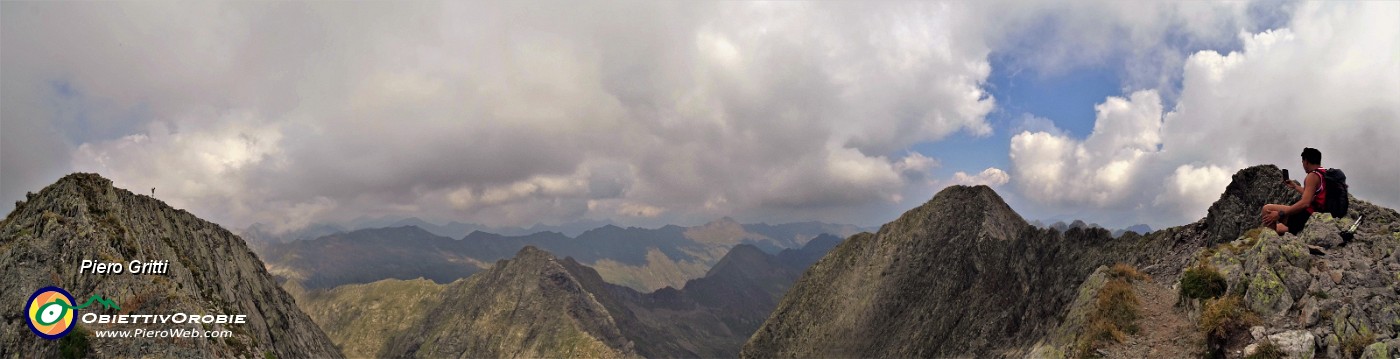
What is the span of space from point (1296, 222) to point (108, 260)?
274 feet

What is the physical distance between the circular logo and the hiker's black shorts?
2964 inches

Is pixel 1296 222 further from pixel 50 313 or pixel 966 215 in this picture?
pixel 966 215

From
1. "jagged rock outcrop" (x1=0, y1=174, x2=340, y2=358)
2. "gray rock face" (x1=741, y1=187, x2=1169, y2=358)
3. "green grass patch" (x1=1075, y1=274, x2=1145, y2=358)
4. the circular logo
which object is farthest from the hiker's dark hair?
the circular logo

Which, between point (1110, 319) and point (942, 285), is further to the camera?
point (942, 285)

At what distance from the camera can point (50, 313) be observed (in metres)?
42.0

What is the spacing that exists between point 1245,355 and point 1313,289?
4.25 m

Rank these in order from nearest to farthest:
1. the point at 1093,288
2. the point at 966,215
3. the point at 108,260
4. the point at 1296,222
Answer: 1. the point at 1296,222
2. the point at 1093,288
3. the point at 108,260
4. the point at 966,215

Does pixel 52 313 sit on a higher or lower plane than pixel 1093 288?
lower

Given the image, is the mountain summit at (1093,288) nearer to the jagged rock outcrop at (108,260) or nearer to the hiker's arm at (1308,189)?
the hiker's arm at (1308,189)

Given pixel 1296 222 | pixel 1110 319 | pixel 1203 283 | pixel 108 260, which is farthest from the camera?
pixel 108 260

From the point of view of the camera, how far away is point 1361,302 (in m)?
18.8

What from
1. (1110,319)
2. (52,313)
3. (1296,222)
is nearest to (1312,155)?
(1296,222)

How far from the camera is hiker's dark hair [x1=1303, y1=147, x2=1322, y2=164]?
71.3 feet

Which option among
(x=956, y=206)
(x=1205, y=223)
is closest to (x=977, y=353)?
(x=1205, y=223)
